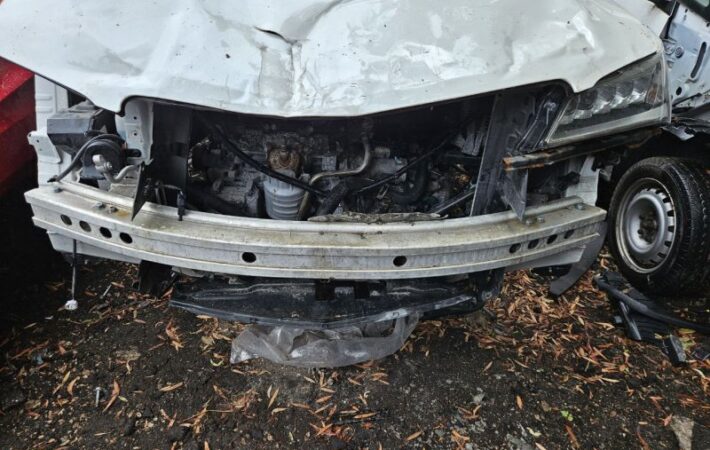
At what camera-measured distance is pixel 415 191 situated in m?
2.18

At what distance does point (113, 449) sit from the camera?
6.53 feet

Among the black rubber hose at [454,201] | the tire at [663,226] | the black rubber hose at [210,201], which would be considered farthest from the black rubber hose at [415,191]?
the tire at [663,226]

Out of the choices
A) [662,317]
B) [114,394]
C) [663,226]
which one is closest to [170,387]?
[114,394]

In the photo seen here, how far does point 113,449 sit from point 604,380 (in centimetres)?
248

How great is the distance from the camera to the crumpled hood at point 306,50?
157cm

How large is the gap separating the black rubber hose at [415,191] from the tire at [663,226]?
1.87 m

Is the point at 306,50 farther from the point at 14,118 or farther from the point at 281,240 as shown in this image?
the point at 14,118

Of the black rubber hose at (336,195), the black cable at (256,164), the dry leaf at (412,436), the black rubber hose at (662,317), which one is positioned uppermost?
the black cable at (256,164)

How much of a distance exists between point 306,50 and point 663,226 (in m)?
2.66

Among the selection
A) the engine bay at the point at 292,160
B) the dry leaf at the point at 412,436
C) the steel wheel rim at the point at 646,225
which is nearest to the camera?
the engine bay at the point at 292,160

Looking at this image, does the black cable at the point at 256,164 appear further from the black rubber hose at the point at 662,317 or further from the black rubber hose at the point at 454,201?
the black rubber hose at the point at 662,317

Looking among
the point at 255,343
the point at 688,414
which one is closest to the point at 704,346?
the point at 688,414

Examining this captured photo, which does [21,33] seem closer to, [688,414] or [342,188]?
[342,188]

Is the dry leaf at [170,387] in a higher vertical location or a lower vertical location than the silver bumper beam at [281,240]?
lower
